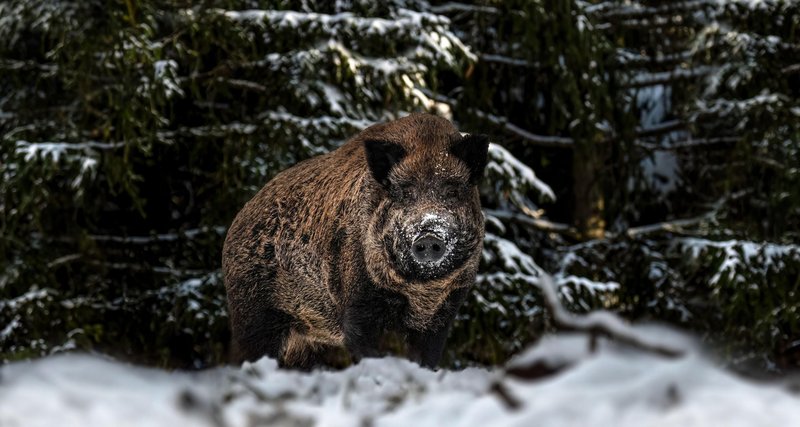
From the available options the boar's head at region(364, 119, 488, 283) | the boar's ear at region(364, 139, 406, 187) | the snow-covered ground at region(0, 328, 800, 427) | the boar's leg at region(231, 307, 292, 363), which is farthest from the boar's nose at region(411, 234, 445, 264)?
the snow-covered ground at region(0, 328, 800, 427)

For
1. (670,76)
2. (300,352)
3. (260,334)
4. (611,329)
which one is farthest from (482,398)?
(670,76)

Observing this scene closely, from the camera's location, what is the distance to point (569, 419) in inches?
51.9

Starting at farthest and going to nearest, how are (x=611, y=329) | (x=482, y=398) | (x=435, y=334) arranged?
(x=435, y=334) < (x=482, y=398) < (x=611, y=329)

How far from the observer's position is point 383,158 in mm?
4047

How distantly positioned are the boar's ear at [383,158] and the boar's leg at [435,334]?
1.71 ft

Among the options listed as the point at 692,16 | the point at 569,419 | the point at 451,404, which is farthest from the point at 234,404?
the point at 692,16

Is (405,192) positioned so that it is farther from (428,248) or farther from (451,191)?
(428,248)

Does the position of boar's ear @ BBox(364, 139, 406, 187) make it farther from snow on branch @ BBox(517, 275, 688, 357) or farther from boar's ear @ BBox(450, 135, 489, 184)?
snow on branch @ BBox(517, 275, 688, 357)

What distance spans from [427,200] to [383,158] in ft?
0.86

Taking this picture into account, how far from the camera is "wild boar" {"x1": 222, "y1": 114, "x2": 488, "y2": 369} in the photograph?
3.86 metres

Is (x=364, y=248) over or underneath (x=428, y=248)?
underneath

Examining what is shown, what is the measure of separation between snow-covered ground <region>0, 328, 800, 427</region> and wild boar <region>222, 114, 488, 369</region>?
2109 millimetres

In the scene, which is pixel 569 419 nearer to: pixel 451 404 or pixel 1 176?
pixel 451 404

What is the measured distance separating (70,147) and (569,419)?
8.44 meters
